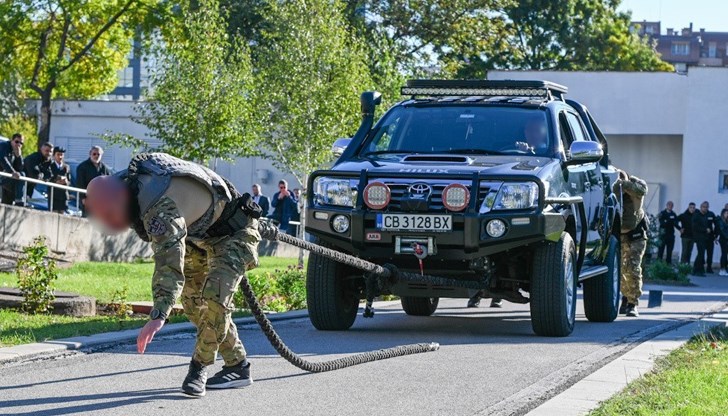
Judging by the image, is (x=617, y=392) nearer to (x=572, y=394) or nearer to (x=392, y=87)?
(x=572, y=394)

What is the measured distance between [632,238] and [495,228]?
5025mm

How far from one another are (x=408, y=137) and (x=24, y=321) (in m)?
3.76

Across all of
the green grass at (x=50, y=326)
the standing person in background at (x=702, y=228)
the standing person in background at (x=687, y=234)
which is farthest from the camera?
the standing person in background at (x=687, y=234)

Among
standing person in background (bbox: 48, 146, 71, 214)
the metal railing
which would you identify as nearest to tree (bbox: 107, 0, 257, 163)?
the metal railing

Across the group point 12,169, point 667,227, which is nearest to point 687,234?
point 667,227

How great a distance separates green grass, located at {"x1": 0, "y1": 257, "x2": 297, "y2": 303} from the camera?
15.4 m

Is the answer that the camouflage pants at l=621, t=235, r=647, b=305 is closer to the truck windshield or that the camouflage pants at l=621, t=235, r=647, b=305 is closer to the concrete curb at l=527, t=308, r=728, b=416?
the concrete curb at l=527, t=308, r=728, b=416

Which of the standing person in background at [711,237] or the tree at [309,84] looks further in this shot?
the standing person in background at [711,237]

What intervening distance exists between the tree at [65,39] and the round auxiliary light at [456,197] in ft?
101

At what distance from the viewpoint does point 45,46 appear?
143ft

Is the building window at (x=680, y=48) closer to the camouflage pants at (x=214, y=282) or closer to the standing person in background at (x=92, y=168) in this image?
the standing person in background at (x=92, y=168)

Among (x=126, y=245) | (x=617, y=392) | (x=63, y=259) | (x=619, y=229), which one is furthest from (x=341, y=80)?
(x=617, y=392)

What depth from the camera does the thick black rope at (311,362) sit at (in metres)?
8.35

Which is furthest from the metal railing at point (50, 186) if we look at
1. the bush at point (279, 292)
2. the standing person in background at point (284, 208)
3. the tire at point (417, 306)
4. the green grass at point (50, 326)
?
the green grass at point (50, 326)
